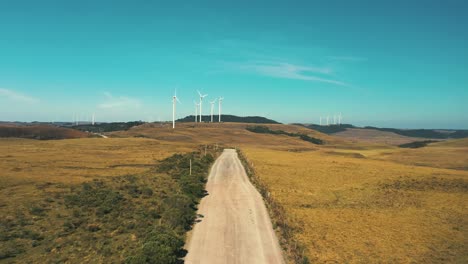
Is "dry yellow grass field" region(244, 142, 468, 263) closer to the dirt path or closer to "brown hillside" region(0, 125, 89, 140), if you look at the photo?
the dirt path

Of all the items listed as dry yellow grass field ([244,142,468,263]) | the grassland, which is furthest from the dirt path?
dry yellow grass field ([244,142,468,263])

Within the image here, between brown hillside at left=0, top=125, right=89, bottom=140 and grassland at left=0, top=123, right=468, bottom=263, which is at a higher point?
brown hillside at left=0, top=125, right=89, bottom=140

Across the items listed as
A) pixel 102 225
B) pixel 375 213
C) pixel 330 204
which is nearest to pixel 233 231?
pixel 102 225

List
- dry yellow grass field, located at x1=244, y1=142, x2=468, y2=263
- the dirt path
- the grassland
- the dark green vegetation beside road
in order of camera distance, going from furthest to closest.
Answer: dry yellow grass field, located at x1=244, y1=142, x2=468, y2=263 < the grassland < the dirt path < the dark green vegetation beside road

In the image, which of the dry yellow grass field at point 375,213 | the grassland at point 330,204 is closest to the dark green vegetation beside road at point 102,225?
the grassland at point 330,204

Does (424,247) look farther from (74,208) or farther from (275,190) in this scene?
(74,208)

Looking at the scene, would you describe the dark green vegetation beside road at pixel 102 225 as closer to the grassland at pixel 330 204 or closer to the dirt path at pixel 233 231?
the grassland at pixel 330 204

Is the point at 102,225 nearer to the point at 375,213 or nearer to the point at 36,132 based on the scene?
the point at 375,213
